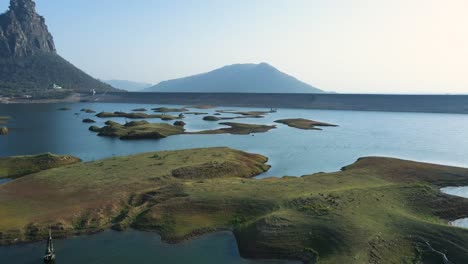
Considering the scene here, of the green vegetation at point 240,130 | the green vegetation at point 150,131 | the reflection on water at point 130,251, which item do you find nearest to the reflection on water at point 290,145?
the green vegetation at point 150,131

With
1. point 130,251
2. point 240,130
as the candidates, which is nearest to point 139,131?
point 240,130

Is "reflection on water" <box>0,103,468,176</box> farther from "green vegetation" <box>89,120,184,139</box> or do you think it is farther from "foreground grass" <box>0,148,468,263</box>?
"foreground grass" <box>0,148,468,263</box>

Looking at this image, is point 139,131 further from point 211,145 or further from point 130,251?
point 130,251

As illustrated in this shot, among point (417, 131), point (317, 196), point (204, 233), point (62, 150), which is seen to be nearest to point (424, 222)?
point (317, 196)

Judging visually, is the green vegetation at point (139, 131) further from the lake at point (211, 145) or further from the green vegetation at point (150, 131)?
the lake at point (211, 145)

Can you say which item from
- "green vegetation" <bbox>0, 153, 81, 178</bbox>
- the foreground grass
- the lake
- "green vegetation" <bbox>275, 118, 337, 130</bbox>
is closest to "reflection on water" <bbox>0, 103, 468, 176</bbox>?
the lake

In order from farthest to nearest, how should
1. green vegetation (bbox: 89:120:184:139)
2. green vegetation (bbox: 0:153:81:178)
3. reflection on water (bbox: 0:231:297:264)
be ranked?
1. green vegetation (bbox: 89:120:184:139)
2. green vegetation (bbox: 0:153:81:178)
3. reflection on water (bbox: 0:231:297:264)

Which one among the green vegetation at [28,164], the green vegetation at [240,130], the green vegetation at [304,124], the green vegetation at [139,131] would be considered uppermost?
the green vegetation at [304,124]
